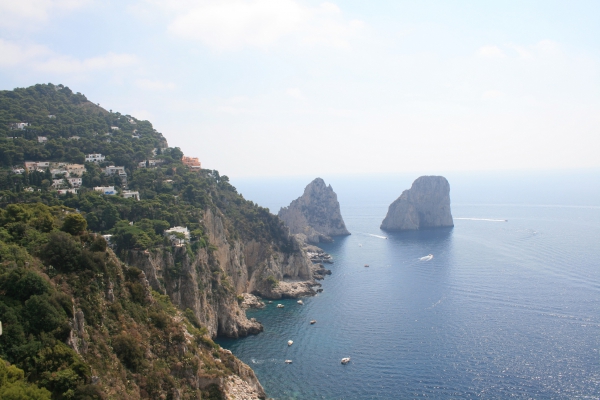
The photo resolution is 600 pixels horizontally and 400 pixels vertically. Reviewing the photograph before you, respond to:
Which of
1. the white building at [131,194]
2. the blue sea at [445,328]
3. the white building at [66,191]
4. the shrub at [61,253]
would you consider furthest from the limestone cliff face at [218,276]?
the white building at [66,191]

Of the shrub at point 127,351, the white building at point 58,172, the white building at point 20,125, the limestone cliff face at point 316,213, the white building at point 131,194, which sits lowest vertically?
the shrub at point 127,351

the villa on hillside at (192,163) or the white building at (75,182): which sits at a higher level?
the villa on hillside at (192,163)

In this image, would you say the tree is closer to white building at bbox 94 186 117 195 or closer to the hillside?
the hillside

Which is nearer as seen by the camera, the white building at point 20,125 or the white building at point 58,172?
the white building at point 58,172

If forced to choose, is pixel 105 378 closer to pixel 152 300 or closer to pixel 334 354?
pixel 152 300

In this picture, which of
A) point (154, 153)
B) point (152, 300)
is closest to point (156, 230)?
point (152, 300)

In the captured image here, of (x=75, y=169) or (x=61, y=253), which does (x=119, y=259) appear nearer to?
(x=61, y=253)

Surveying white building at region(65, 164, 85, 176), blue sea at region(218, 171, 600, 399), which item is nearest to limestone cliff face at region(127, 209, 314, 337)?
blue sea at region(218, 171, 600, 399)

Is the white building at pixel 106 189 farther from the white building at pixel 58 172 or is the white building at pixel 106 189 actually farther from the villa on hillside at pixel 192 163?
the villa on hillside at pixel 192 163

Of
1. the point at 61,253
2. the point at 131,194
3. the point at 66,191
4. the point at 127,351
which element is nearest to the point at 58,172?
the point at 66,191
